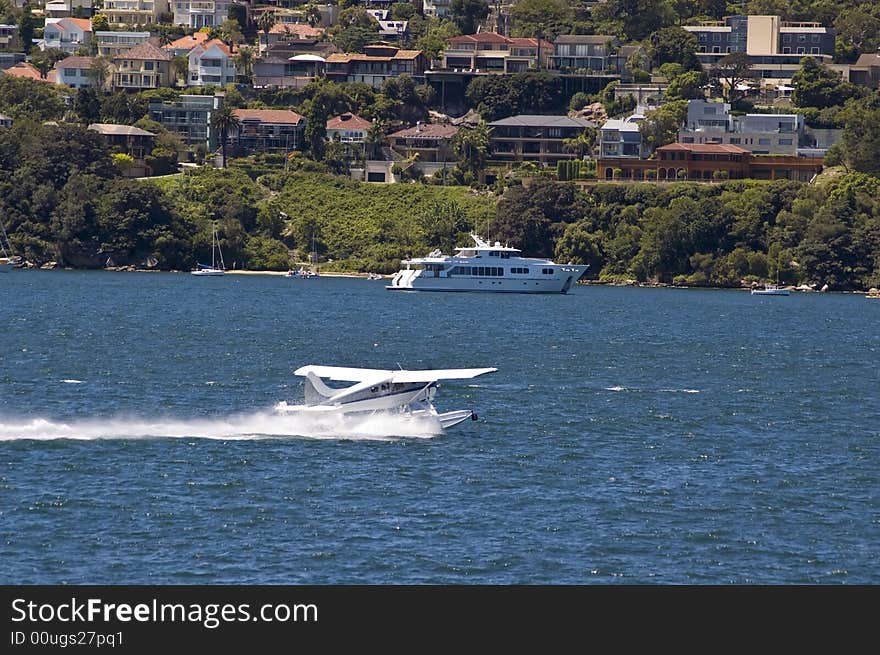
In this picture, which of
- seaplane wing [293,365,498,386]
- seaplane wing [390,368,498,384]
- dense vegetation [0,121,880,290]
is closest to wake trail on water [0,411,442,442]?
seaplane wing [293,365,498,386]

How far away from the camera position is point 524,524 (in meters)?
51.2

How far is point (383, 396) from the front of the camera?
6638cm

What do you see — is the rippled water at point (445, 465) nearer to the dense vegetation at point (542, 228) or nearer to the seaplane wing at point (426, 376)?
the seaplane wing at point (426, 376)

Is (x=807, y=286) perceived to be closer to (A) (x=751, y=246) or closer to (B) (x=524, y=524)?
(A) (x=751, y=246)

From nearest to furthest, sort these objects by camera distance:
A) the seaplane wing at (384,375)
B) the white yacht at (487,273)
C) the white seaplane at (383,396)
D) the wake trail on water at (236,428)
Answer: the wake trail on water at (236,428)
the white seaplane at (383,396)
the seaplane wing at (384,375)
the white yacht at (487,273)

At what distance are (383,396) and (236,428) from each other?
5.76 m

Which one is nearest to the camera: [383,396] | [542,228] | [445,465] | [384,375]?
[445,465]

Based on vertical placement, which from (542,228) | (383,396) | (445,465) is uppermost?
(383,396)

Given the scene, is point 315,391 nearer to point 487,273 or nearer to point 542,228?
point 487,273

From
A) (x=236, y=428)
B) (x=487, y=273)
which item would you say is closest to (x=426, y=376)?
(x=236, y=428)

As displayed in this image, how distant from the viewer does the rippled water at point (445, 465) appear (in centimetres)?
4688

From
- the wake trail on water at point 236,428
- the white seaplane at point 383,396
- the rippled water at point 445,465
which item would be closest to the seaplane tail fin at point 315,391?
the white seaplane at point 383,396

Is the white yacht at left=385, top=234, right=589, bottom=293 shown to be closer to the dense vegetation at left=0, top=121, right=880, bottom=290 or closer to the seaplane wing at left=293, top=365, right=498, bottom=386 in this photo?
the dense vegetation at left=0, top=121, right=880, bottom=290

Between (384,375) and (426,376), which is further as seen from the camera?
(426,376)
